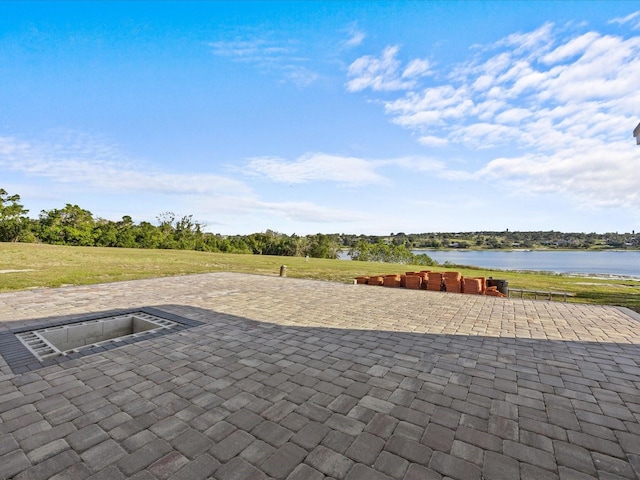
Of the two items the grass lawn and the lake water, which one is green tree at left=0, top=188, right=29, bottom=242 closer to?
the grass lawn

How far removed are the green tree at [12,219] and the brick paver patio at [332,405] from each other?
43.2 meters

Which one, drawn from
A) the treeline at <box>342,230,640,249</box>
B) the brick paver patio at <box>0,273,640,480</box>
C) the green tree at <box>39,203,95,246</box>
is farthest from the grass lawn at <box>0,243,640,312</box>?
the treeline at <box>342,230,640,249</box>

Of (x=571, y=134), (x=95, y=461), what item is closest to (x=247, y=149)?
(x=571, y=134)

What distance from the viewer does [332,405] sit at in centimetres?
257

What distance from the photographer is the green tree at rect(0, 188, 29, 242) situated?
114 feet

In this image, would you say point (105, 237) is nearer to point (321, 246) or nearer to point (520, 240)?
point (321, 246)

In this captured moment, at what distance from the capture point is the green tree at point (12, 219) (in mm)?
34709

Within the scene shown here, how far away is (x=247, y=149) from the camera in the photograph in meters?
19.9

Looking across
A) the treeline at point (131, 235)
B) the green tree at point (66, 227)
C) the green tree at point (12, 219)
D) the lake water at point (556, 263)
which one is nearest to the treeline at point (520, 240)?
the lake water at point (556, 263)

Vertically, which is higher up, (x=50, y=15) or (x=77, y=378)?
(x=50, y=15)

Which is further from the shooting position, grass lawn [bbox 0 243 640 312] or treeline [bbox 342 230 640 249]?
treeline [bbox 342 230 640 249]

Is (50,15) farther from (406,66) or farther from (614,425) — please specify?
(614,425)

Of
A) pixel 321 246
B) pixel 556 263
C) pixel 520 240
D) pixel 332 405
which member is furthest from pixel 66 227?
pixel 520 240

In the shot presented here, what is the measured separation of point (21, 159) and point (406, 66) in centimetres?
2504
